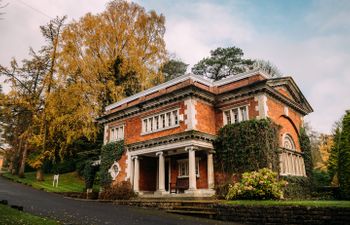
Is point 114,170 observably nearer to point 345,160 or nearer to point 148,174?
point 148,174

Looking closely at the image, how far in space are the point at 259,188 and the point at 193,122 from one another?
18.7 feet

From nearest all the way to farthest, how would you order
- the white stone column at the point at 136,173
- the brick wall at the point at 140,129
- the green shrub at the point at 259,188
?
the green shrub at the point at 259,188, the brick wall at the point at 140,129, the white stone column at the point at 136,173

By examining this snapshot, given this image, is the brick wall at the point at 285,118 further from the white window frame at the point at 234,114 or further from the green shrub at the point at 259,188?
the green shrub at the point at 259,188

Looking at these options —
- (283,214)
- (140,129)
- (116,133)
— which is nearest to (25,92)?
(116,133)

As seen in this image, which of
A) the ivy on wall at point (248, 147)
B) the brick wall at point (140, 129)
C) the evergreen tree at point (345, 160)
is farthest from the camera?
the brick wall at point (140, 129)

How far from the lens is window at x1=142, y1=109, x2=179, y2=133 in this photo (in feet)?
61.8

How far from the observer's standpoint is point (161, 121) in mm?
19703

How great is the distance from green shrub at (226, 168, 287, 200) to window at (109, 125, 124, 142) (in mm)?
11427

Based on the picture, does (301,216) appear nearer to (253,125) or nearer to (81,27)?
(253,125)

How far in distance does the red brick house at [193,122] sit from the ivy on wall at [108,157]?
54cm

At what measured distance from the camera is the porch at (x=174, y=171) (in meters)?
16.9

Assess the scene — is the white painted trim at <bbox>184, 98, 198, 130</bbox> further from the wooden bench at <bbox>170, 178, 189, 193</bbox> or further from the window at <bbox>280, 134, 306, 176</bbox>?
the window at <bbox>280, 134, 306, 176</bbox>

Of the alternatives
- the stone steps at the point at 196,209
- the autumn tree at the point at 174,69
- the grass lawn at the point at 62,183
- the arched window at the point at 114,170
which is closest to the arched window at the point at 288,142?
the stone steps at the point at 196,209

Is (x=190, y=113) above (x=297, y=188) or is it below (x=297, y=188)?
above
